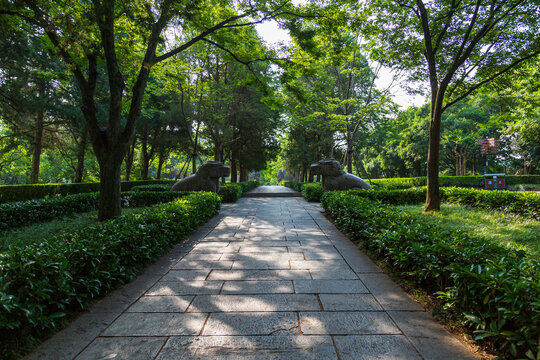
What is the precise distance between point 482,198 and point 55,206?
40.2ft

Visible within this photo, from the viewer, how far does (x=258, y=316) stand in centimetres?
249

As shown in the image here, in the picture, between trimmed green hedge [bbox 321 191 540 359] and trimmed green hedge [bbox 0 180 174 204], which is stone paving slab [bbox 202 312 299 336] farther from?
trimmed green hedge [bbox 0 180 174 204]

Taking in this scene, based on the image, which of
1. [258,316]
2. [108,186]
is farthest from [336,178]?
[258,316]

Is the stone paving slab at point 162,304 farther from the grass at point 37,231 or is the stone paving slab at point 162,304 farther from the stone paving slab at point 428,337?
the grass at point 37,231

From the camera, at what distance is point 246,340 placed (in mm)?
2123

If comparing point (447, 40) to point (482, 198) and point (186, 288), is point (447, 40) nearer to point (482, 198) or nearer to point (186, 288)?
point (482, 198)

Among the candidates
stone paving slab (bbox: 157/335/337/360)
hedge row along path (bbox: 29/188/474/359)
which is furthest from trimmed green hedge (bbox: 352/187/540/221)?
stone paving slab (bbox: 157/335/337/360)

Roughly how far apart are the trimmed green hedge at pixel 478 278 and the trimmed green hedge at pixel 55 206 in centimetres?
793

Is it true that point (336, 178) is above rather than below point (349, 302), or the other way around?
above

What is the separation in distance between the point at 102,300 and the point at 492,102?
11.4 metres

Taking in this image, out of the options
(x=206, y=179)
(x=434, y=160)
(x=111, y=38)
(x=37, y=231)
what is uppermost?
(x=111, y=38)

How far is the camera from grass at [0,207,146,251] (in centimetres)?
492

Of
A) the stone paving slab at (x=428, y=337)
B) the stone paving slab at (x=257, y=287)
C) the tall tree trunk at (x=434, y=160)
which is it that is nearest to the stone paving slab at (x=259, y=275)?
the stone paving slab at (x=257, y=287)

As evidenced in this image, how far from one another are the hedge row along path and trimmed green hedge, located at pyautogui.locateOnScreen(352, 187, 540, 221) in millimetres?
5319
